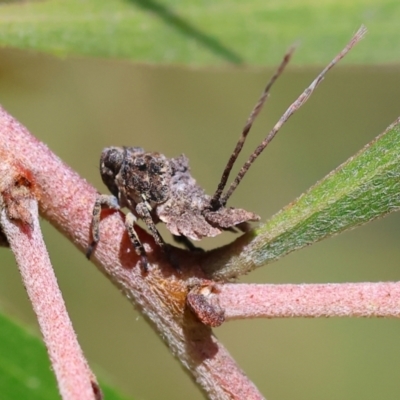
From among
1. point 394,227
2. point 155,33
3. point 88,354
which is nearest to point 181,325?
point 155,33

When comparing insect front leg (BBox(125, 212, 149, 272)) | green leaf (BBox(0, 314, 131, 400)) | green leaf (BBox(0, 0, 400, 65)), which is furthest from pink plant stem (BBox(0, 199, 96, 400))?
green leaf (BBox(0, 0, 400, 65))

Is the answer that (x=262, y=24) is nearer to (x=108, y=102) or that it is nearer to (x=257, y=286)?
(x=257, y=286)

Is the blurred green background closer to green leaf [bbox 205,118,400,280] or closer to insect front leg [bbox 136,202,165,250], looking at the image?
insect front leg [bbox 136,202,165,250]

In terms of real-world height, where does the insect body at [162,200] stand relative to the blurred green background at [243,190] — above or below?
below

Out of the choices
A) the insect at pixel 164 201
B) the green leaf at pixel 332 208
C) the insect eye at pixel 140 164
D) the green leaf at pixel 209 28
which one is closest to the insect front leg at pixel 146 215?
the insect at pixel 164 201

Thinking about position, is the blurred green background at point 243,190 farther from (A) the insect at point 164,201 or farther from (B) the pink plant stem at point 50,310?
(B) the pink plant stem at point 50,310
